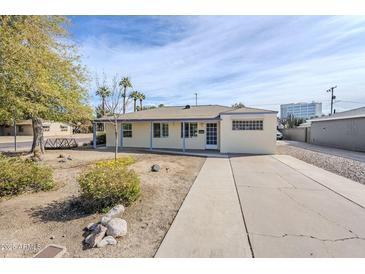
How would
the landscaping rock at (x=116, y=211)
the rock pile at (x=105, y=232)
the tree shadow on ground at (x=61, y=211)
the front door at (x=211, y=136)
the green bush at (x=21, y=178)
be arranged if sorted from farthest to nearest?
1. the front door at (x=211, y=136)
2. the green bush at (x=21, y=178)
3. the tree shadow on ground at (x=61, y=211)
4. the landscaping rock at (x=116, y=211)
5. the rock pile at (x=105, y=232)

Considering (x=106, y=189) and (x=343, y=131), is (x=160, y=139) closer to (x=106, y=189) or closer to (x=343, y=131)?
(x=106, y=189)

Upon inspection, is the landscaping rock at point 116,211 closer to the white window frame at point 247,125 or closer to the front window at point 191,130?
the white window frame at point 247,125

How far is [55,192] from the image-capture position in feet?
20.0

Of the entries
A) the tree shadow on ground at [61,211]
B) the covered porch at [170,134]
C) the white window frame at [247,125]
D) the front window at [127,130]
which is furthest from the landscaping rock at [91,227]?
the front window at [127,130]

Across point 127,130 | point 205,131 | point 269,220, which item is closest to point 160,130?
point 127,130

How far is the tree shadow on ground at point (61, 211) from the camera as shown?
14.5ft

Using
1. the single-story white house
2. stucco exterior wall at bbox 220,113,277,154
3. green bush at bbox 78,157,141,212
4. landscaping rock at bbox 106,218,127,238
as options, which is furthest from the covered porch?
landscaping rock at bbox 106,218,127,238

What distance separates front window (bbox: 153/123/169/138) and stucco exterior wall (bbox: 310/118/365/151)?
15.2 metres

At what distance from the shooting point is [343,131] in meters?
18.5

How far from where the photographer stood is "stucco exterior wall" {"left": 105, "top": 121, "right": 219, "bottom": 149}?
1636 cm

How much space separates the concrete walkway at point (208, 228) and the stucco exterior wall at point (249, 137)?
8862 millimetres

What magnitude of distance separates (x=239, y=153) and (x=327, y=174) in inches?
253

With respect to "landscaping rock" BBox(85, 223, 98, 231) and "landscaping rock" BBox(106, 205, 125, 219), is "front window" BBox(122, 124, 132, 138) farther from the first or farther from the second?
"landscaping rock" BBox(85, 223, 98, 231)
